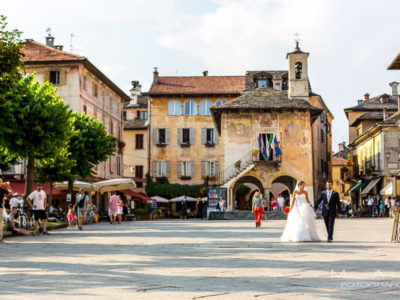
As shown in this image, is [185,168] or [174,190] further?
[185,168]

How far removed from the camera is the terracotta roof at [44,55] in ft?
143

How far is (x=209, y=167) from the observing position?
58.6 m

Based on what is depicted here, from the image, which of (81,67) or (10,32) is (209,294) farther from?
(81,67)

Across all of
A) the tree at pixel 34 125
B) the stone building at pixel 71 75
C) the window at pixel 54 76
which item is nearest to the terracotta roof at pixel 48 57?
the stone building at pixel 71 75

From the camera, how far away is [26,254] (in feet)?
39.7

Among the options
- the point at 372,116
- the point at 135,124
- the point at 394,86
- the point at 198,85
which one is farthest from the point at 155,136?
the point at 394,86

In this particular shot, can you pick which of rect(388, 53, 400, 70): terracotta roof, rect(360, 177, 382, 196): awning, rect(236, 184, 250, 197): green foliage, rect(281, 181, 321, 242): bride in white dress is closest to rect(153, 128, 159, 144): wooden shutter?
rect(236, 184, 250, 197): green foliage

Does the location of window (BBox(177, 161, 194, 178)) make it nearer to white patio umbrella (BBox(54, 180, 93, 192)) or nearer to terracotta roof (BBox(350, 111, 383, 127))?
terracotta roof (BBox(350, 111, 383, 127))

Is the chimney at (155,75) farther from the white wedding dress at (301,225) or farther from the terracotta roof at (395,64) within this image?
the white wedding dress at (301,225)

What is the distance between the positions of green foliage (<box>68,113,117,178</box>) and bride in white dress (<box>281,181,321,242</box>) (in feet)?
68.4

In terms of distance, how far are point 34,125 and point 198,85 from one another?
124 feet

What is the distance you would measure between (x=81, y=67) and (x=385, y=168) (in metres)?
24.5

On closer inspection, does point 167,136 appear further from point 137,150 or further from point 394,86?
point 394,86

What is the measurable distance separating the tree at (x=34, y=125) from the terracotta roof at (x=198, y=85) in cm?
3416
